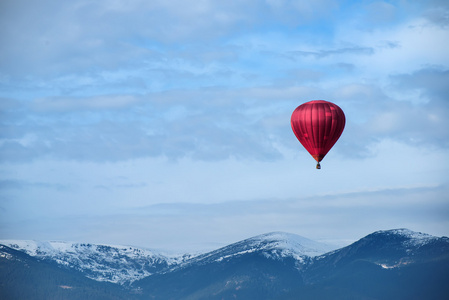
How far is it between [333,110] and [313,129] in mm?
6127

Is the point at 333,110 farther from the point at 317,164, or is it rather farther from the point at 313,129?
the point at 317,164

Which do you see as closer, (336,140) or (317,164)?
(317,164)

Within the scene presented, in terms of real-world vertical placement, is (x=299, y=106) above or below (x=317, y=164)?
above

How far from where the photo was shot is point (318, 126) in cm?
16050

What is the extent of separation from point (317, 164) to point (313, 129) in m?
13.3

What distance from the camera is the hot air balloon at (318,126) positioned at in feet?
523

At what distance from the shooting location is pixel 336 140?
163m

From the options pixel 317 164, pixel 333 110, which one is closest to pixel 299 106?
pixel 333 110

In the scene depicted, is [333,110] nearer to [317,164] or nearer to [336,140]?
[336,140]

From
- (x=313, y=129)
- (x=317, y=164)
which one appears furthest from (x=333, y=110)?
(x=317, y=164)

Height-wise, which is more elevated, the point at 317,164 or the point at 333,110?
the point at 333,110

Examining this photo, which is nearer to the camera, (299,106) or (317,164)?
(317,164)

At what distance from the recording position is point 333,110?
162 metres

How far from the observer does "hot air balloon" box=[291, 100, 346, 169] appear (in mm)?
159375
